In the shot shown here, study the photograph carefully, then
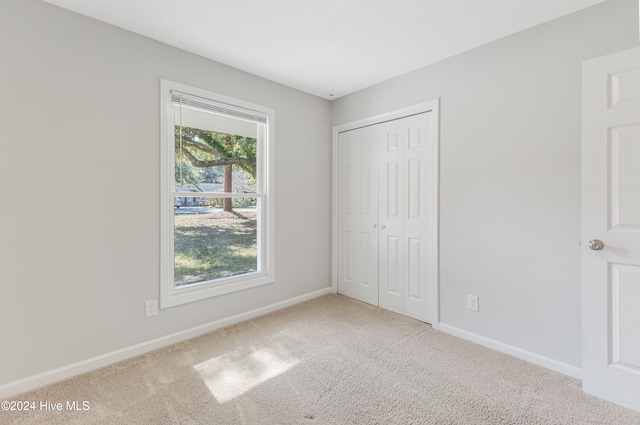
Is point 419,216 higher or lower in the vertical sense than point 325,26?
lower

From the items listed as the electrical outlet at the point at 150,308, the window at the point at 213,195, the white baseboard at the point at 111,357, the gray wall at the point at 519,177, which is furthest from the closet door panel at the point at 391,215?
the electrical outlet at the point at 150,308

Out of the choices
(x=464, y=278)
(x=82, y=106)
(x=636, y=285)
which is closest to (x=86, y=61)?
(x=82, y=106)

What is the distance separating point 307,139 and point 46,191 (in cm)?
236

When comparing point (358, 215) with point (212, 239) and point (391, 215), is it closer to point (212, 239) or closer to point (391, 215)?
point (391, 215)

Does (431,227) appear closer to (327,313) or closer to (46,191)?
(327,313)

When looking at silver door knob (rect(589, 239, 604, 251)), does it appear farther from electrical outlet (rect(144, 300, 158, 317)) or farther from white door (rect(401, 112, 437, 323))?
Answer: electrical outlet (rect(144, 300, 158, 317))

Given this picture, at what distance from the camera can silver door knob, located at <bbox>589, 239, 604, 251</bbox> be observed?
5.55 feet

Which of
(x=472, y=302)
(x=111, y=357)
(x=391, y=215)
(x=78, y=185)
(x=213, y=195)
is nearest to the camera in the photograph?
(x=78, y=185)

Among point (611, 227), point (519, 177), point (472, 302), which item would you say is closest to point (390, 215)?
point (472, 302)

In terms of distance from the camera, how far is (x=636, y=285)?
160 cm

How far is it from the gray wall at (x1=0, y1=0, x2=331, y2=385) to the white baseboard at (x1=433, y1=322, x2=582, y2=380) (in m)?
Answer: 2.18

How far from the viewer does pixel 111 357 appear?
81.7 inches

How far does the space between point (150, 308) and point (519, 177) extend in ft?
9.99

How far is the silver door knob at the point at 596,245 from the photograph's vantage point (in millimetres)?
1691
